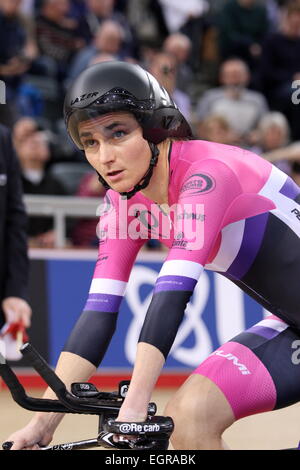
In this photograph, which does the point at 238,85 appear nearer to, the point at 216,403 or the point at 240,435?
the point at 240,435

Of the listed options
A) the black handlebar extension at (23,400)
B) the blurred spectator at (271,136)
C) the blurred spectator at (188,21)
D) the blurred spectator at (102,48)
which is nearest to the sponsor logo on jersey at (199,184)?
the black handlebar extension at (23,400)

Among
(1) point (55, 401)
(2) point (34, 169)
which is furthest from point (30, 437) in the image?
(2) point (34, 169)

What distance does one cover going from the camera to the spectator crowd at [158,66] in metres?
8.66

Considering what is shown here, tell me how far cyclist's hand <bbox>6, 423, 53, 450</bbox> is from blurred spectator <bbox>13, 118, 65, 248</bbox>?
5.11 metres

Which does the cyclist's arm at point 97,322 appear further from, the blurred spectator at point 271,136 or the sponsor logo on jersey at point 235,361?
Result: the blurred spectator at point 271,136

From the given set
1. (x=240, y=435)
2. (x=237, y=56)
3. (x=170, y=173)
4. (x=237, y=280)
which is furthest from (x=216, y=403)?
(x=237, y=56)

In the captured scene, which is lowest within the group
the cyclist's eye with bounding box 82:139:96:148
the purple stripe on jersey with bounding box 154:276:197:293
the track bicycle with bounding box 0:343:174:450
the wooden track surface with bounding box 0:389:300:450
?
the wooden track surface with bounding box 0:389:300:450

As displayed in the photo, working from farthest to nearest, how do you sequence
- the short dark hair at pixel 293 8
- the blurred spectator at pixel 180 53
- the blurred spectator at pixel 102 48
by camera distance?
the short dark hair at pixel 293 8 → the blurred spectator at pixel 180 53 → the blurred spectator at pixel 102 48

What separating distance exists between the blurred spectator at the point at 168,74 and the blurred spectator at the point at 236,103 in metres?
0.29

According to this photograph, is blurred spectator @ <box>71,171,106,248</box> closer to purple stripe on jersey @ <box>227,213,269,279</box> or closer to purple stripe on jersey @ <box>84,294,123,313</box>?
purple stripe on jersey @ <box>84,294,123,313</box>

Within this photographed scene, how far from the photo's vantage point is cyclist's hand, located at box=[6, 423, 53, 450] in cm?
291

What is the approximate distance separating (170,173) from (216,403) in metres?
0.82

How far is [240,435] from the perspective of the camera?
18.0 feet

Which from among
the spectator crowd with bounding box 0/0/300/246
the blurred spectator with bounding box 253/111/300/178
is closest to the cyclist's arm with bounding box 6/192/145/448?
the spectator crowd with bounding box 0/0/300/246
